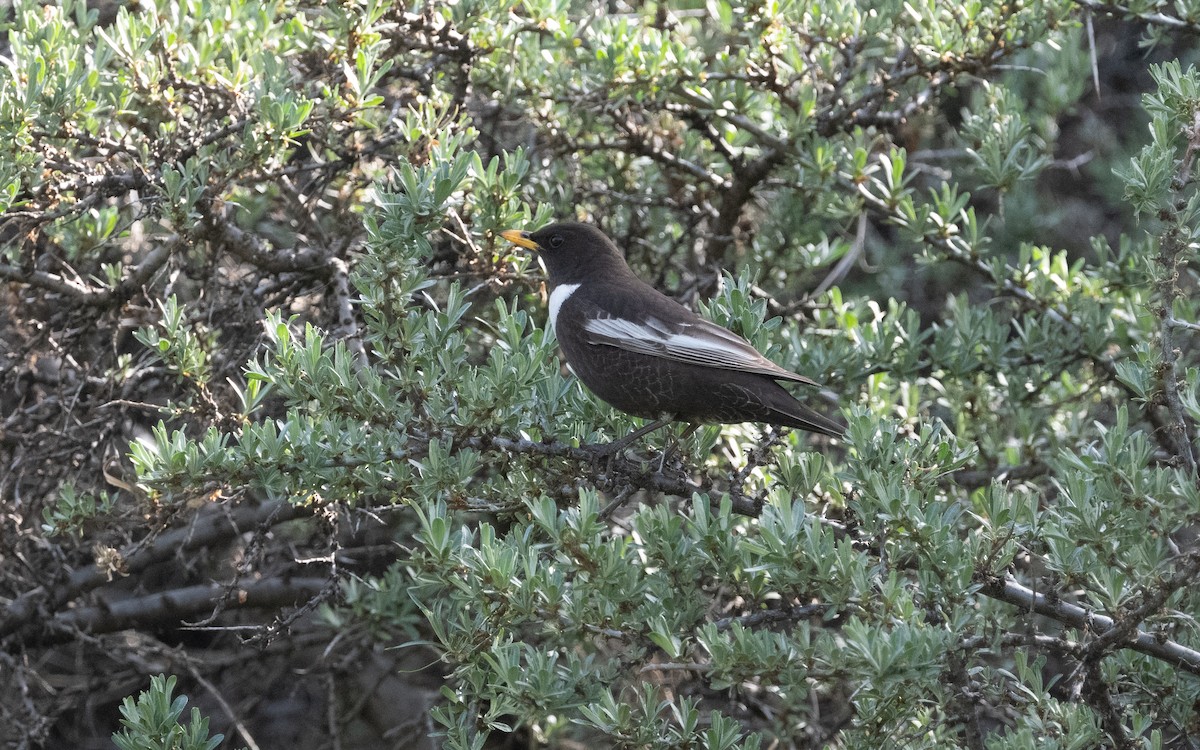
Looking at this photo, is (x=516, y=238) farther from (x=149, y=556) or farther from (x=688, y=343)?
(x=149, y=556)

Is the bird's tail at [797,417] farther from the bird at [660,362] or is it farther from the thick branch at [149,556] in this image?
the thick branch at [149,556]

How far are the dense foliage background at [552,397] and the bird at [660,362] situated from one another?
111 millimetres

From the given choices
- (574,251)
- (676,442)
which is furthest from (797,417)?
(574,251)

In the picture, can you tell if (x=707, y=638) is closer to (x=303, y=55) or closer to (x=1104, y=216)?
Result: (x=303, y=55)

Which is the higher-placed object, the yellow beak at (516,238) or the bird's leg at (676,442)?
the yellow beak at (516,238)

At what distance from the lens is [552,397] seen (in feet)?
12.4

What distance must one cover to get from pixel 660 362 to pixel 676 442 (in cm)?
36

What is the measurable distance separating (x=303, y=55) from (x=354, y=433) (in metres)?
2.26

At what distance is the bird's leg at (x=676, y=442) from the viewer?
3.89m

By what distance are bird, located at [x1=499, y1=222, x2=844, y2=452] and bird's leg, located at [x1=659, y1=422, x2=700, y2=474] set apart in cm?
1

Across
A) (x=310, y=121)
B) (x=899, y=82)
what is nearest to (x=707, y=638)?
(x=310, y=121)

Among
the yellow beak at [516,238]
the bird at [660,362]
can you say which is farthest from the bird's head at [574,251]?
the yellow beak at [516,238]

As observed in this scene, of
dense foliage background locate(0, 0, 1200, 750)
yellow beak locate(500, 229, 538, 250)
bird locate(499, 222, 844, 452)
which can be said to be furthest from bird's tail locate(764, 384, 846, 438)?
yellow beak locate(500, 229, 538, 250)

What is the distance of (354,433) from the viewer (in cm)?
325
